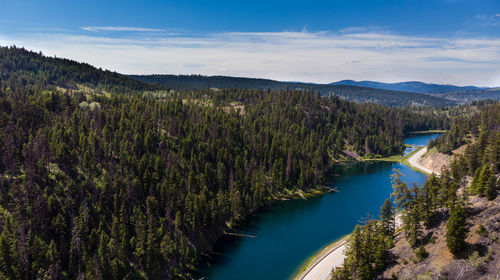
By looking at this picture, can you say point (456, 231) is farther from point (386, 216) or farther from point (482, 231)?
point (386, 216)

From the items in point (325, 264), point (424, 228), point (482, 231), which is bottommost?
point (325, 264)

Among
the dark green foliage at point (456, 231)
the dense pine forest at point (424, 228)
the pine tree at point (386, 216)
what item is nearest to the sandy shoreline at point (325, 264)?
the dense pine forest at point (424, 228)

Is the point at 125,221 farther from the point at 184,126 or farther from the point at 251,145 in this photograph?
the point at 251,145

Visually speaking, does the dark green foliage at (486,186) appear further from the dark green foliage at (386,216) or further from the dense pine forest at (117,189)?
the dense pine forest at (117,189)

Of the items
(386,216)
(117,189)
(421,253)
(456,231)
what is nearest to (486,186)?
(456,231)

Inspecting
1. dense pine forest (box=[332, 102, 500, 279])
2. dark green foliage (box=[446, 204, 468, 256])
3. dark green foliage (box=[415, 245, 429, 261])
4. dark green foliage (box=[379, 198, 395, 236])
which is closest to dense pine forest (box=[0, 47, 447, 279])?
dense pine forest (box=[332, 102, 500, 279])

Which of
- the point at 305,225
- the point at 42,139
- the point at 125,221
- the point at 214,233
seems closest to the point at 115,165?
the point at 42,139

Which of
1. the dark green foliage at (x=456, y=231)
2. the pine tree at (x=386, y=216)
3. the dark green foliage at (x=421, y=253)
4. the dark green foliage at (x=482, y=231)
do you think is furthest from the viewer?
the pine tree at (x=386, y=216)

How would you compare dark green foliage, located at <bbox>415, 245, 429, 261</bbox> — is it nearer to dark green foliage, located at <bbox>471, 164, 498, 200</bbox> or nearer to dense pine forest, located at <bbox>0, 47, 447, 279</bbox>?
dark green foliage, located at <bbox>471, 164, 498, 200</bbox>
